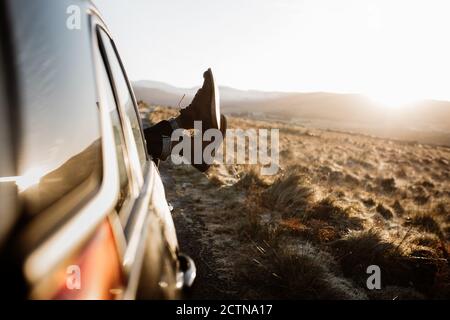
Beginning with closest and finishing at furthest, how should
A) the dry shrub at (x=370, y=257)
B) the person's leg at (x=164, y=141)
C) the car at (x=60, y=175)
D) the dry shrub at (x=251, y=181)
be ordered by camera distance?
the car at (x=60, y=175), the person's leg at (x=164, y=141), the dry shrub at (x=370, y=257), the dry shrub at (x=251, y=181)

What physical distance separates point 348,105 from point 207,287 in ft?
477

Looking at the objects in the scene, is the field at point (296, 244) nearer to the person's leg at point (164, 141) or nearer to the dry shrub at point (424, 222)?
the dry shrub at point (424, 222)

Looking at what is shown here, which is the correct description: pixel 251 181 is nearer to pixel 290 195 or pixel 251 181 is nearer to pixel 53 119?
pixel 290 195

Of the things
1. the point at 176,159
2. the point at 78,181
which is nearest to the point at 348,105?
the point at 176,159

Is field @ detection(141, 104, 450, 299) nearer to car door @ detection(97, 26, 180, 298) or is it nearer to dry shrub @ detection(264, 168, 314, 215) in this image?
dry shrub @ detection(264, 168, 314, 215)

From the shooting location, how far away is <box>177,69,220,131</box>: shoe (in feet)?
9.89

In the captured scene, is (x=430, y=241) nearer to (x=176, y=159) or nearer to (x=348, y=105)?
(x=176, y=159)

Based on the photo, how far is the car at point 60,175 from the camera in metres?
0.68

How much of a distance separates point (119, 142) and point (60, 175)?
718 mm

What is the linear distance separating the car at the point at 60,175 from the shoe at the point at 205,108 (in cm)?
168

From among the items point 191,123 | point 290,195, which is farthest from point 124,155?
point 290,195

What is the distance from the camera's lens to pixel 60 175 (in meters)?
0.93

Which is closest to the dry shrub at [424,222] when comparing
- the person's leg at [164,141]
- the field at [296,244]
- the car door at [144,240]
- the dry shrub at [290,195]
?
the field at [296,244]
